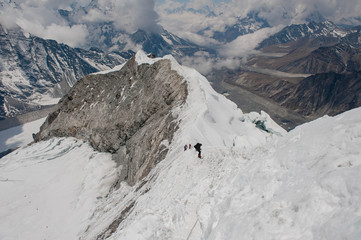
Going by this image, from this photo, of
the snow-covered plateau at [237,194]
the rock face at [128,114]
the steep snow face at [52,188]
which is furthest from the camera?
the rock face at [128,114]

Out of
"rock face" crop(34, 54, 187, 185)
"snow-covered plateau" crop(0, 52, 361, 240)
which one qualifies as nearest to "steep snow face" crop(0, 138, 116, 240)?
"snow-covered plateau" crop(0, 52, 361, 240)

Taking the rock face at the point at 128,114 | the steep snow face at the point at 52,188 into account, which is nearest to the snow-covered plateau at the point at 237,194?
the steep snow face at the point at 52,188

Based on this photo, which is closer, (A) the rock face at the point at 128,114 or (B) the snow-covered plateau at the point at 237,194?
(B) the snow-covered plateau at the point at 237,194

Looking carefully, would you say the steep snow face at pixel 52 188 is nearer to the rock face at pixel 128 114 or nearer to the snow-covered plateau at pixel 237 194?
the snow-covered plateau at pixel 237 194

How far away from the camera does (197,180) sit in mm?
17203

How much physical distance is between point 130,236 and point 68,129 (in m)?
53.5

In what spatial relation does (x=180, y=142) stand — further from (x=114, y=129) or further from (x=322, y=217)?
(x=114, y=129)

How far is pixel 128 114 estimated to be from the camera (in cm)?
4825

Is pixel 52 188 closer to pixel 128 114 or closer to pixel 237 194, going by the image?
pixel 128 114

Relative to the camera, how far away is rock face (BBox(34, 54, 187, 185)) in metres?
34.5

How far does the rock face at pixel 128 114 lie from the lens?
3453 cm

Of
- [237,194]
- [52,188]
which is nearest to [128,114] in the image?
[52,188]

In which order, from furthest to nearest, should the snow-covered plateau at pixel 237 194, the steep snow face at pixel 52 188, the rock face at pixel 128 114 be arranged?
the rock face at pixel 128 114 < the steep snow face at pixel 52 188 < the snow-covered plateau at pixel 237 194

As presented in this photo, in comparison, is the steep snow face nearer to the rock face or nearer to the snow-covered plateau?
the snow-covered plateau
